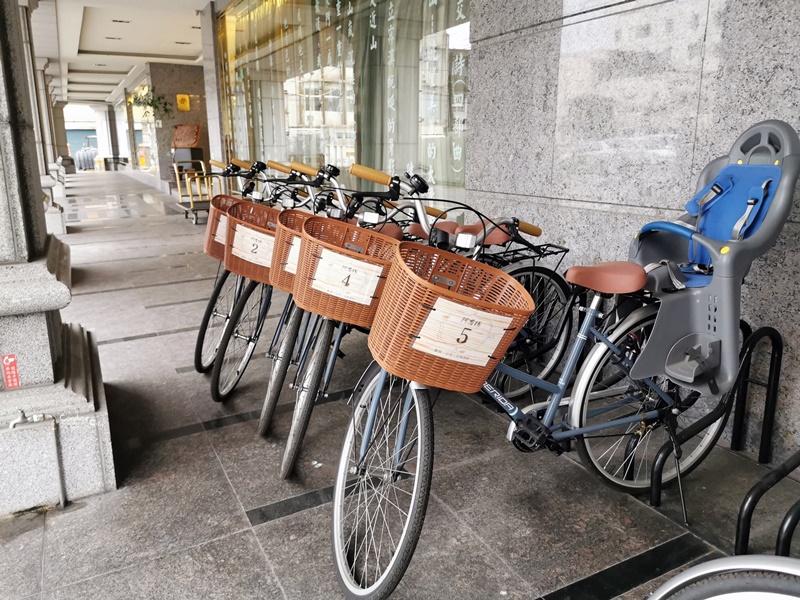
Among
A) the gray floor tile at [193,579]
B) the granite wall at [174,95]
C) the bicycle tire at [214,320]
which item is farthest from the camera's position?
the granite wall at [174,95]

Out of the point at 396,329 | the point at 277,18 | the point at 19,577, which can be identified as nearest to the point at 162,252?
the point at 277,18

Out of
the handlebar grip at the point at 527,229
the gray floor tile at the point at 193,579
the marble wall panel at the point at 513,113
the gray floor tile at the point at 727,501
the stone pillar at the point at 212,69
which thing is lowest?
the gray floor tile at the point at 727,501

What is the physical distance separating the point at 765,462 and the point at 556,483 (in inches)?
38.4

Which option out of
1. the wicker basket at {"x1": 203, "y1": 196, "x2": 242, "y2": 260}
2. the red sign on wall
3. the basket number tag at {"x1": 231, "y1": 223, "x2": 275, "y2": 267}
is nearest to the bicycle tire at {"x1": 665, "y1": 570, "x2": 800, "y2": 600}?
the basket number tag at {"x1": 231, "y1": 223, "x2": 275, "y2": 267}

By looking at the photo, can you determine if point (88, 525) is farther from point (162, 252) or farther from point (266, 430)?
point (162, 252)

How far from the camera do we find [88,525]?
7.55 feet

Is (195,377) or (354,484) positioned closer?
(354,484)

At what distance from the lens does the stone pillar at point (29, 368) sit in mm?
2285

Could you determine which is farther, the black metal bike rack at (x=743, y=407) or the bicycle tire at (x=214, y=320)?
the bicycle tire at (x=214, y=320)

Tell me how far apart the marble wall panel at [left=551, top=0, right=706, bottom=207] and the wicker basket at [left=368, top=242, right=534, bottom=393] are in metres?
1.68

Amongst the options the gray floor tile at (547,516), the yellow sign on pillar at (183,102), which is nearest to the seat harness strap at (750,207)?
the gray floor tile at (547,516)

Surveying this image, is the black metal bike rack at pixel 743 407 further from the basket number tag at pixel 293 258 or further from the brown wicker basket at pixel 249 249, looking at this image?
the brown wicker basket at pixel 249 249

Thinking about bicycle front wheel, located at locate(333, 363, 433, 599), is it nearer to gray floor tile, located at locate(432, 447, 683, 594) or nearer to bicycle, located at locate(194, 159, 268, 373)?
gray floor tile, located at locate(432, 447, 683, 594)

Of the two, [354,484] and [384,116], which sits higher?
[384,116]
